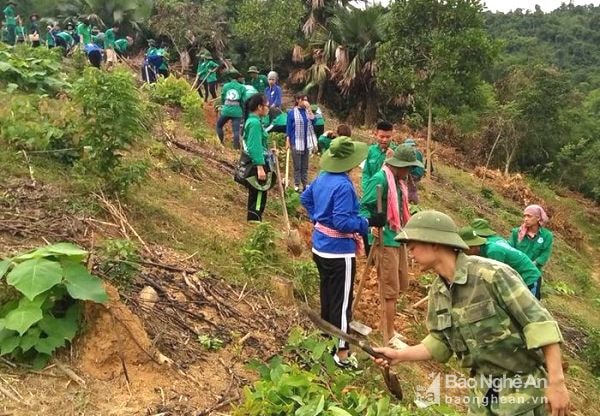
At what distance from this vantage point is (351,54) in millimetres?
21750

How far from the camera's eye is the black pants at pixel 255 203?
6.66 meters

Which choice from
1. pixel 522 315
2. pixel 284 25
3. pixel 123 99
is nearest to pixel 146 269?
pixel 123 99

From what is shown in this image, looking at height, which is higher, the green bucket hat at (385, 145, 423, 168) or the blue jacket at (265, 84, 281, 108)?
the green bucket hat at (385, 145, 423, 168)

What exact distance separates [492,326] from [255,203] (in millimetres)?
4430

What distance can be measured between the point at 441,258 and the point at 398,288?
2.36 m

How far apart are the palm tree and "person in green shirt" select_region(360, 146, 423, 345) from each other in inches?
639

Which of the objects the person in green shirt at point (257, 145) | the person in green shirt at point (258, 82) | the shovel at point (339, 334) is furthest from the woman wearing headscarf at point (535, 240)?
the person in green shirt at point (258, 82)

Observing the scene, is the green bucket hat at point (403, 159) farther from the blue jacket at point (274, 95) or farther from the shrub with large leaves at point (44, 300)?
the blue jacket at point (274, 95)

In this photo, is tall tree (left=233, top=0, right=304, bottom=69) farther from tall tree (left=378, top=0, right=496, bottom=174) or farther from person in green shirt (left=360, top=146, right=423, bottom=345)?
person in green shirt (left=360, top=146, right=423, bottom=345)

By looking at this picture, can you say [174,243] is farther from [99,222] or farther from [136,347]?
[136,347]

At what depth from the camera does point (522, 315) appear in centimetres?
247

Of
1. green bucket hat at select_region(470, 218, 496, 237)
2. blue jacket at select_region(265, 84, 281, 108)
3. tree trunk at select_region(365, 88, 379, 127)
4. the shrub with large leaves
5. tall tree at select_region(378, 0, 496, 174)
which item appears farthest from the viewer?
tree trunk at select_region(365, 88, 379, 127)

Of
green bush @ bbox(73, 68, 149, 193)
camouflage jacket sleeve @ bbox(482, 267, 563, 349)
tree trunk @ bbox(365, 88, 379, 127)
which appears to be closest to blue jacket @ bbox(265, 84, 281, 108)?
green bush @ bbox(73, 68, 149, 193)

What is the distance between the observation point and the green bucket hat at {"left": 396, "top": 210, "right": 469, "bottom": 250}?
2.62 m
